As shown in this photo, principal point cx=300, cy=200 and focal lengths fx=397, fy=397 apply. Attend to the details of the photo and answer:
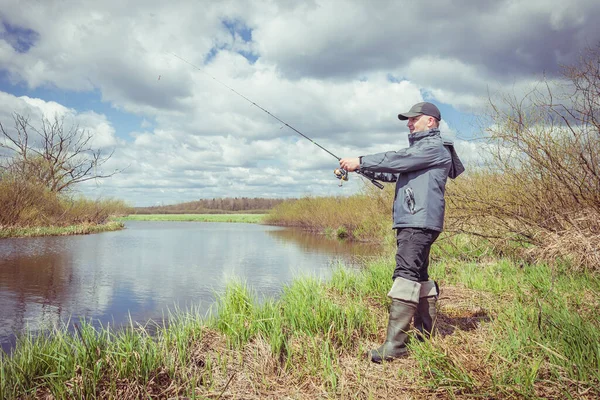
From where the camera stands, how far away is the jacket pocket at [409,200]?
3.14m

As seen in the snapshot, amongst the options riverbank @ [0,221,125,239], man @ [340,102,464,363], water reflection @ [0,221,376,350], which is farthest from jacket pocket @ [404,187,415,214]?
riverbank @ [0,221,125,239]

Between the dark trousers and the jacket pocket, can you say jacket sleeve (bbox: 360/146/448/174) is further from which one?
the dark trousers

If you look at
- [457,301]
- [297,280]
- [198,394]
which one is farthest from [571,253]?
[198,394]

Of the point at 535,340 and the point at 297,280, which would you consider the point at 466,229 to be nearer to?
the point at 297,280

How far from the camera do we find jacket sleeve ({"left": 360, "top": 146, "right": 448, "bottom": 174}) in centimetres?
312

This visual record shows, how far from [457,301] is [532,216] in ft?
9.38

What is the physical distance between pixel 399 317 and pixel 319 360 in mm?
730

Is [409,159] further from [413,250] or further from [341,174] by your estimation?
[341,174]

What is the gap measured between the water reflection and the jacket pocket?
313 cm

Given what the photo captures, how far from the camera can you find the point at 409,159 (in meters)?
3.12

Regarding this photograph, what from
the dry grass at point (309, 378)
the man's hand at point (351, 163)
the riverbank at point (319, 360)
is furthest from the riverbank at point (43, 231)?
the man's hand at point (351, 163)

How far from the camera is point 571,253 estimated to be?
5684 millimetres

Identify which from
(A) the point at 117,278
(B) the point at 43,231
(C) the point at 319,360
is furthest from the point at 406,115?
(B) the point at 43,231

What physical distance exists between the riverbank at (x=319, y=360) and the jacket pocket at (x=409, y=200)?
40.5 inches
